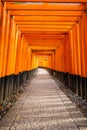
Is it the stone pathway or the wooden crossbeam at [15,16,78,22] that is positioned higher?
the wooden crossbeam at [15,16,78,22]

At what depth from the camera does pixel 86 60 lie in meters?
7.91

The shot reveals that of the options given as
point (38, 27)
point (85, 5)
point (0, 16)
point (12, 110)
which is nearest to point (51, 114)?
point (12, 110)

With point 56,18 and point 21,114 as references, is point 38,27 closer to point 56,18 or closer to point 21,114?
point 56,18

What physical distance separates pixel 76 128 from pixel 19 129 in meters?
1.14

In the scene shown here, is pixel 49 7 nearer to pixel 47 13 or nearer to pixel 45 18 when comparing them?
pixel 47 13

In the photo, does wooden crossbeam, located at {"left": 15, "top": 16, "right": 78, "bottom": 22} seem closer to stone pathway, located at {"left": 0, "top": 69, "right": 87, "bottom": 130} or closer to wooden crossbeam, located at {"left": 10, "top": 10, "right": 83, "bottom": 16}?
wooden crossbeam, located at {"left": 10, "top": 10, "right": 83, "bottom": 16}

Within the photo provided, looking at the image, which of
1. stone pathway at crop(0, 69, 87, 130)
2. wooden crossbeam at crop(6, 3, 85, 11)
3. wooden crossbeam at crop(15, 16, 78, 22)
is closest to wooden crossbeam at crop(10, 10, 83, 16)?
wooden crossbeam at crop(6, 3, 85, 11)

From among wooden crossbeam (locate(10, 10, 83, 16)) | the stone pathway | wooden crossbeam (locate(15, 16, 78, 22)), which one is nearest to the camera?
the stone pathway

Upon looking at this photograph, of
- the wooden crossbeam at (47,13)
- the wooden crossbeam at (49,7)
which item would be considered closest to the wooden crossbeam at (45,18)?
the wooden crossbeam at (47,13)

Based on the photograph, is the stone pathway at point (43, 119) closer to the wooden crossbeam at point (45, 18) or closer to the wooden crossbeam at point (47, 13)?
the wooden crossbeam at point (47, 13)

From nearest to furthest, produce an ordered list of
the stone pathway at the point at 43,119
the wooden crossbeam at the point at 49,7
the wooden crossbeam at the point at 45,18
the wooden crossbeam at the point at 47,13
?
1. the stone pathway at the point at 43,119
2. the wooden crossbeam at the point at 49,7
3. the wooden crossbeam at the point at 47,13
4. the wooden crossbeam at the point at 45,18

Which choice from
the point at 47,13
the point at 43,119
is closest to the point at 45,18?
the point at 47,13

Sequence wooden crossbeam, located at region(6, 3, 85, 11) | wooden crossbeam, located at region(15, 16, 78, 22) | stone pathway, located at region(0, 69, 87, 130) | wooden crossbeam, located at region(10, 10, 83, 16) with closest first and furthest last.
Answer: stone pathway, located at region(0, 69, 87, 130)
wooden crossbeam, located at region(6, 3, 85, 11)
wooden crossbeam, located at region(10, 10, 83, 16)
wooden crossbeam, located at region(15, 16, 78, 22)

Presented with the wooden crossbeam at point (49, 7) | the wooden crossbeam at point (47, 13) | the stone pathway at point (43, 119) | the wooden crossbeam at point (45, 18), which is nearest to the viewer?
the stone pathway at point (43, 119)
